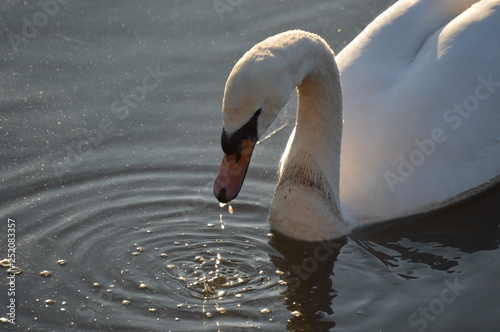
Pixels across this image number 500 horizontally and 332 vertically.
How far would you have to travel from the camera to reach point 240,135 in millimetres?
6512

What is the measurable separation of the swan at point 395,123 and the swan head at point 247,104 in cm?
45

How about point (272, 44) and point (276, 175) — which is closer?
point (272, 44)

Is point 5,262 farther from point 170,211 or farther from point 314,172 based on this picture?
point 314,172

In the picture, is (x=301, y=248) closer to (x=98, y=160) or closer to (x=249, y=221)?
(x=249, y=221)

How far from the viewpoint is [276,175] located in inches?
341

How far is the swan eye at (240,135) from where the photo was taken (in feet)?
21.3

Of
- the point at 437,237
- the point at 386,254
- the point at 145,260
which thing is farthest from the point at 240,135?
the point at 437,237

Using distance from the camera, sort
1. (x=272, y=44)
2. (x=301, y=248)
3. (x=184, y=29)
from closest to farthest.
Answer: (x=272, y=44)
(x=301, y=248)
(x=184, y=29)

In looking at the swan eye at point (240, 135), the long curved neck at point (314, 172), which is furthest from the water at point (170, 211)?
the swan eye at point (240, 135)

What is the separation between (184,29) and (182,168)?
2.40m

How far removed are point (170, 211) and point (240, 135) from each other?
5.98ft

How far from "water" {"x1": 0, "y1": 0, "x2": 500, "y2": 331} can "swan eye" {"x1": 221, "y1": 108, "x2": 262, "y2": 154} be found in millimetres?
1095

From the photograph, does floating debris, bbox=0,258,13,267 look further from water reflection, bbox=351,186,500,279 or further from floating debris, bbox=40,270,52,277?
water reflection, bbox=351,186,500,279

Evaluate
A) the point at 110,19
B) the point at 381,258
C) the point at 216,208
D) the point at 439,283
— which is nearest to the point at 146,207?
the point at 216,208
